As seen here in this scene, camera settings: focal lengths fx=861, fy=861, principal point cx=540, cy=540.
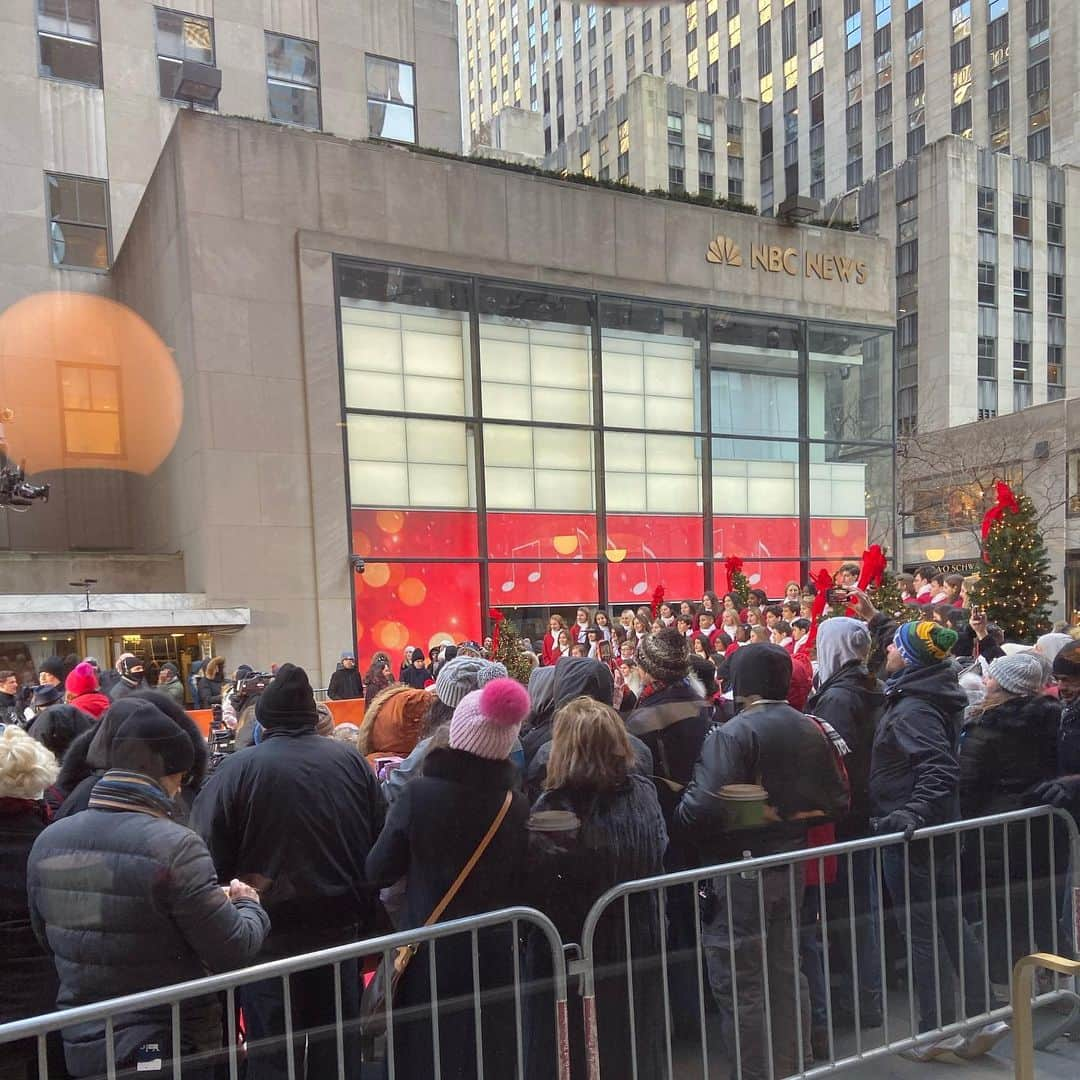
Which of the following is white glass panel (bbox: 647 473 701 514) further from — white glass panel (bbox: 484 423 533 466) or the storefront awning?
the storefront awning

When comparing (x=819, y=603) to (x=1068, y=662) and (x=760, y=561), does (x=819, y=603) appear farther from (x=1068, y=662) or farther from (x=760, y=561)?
(x=760, y=561)

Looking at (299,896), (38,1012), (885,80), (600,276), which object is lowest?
(38,1012)

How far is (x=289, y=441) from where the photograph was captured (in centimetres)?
1683

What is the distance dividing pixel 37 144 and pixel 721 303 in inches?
642

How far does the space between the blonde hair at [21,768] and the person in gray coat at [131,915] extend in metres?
0.45

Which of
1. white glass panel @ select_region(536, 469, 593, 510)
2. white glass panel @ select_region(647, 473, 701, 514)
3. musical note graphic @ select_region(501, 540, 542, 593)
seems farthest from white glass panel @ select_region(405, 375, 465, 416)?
white glass panel @ select_region(647, 473, 701, 514)

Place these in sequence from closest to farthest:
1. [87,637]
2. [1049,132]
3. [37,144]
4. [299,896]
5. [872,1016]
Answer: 1. [299,896]
2. [872,1016]
3. [87,637]
4. [37,144]
5. [1049,132]

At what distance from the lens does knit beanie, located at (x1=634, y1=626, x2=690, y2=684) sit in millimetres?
4430

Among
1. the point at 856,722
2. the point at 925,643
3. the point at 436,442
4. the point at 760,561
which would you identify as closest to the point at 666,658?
the point at 856,722

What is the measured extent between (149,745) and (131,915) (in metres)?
0.48

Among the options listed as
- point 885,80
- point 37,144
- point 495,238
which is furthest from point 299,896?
point 885,80

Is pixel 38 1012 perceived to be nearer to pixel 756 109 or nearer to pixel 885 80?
pixel 885 80

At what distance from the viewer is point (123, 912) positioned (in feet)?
8.14

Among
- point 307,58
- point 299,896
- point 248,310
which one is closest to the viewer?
point 299,896
